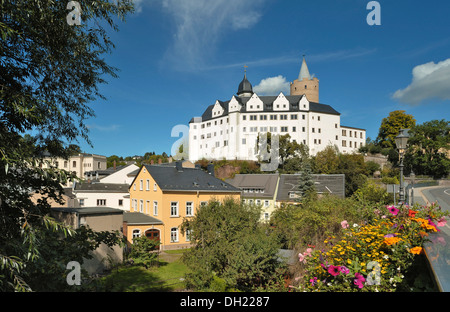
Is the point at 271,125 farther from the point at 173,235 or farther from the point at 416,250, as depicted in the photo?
the point at 416,250

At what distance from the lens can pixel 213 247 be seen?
15930mm

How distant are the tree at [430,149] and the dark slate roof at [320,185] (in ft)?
73.9

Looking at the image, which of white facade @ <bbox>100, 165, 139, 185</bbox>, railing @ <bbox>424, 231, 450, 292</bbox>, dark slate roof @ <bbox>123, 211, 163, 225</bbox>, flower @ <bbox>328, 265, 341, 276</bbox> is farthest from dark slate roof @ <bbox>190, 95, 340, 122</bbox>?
railing @ <bbox>424, 231, 450, 292</bbox>

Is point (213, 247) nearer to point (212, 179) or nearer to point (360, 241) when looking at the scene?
point (360, 241)

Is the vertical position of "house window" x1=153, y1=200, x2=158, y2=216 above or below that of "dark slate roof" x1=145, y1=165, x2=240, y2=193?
below

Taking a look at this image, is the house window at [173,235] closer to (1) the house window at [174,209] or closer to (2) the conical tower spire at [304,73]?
(1) the house window at [174,209]

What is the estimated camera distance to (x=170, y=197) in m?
31.5

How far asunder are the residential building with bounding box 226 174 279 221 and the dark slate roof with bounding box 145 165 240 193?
9.03 metres

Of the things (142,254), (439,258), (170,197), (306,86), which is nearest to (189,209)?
(170,197)

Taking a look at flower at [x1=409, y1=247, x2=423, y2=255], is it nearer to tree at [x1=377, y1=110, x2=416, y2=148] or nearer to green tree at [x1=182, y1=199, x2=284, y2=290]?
green tree at [x1=182, y1=199, x2=284, y2=290]

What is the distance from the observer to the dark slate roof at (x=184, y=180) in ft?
106

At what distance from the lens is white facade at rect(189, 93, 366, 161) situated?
81.3 m

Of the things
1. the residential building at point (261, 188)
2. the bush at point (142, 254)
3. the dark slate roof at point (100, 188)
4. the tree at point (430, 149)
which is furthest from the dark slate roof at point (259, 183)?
the tree at point (430, 149)
